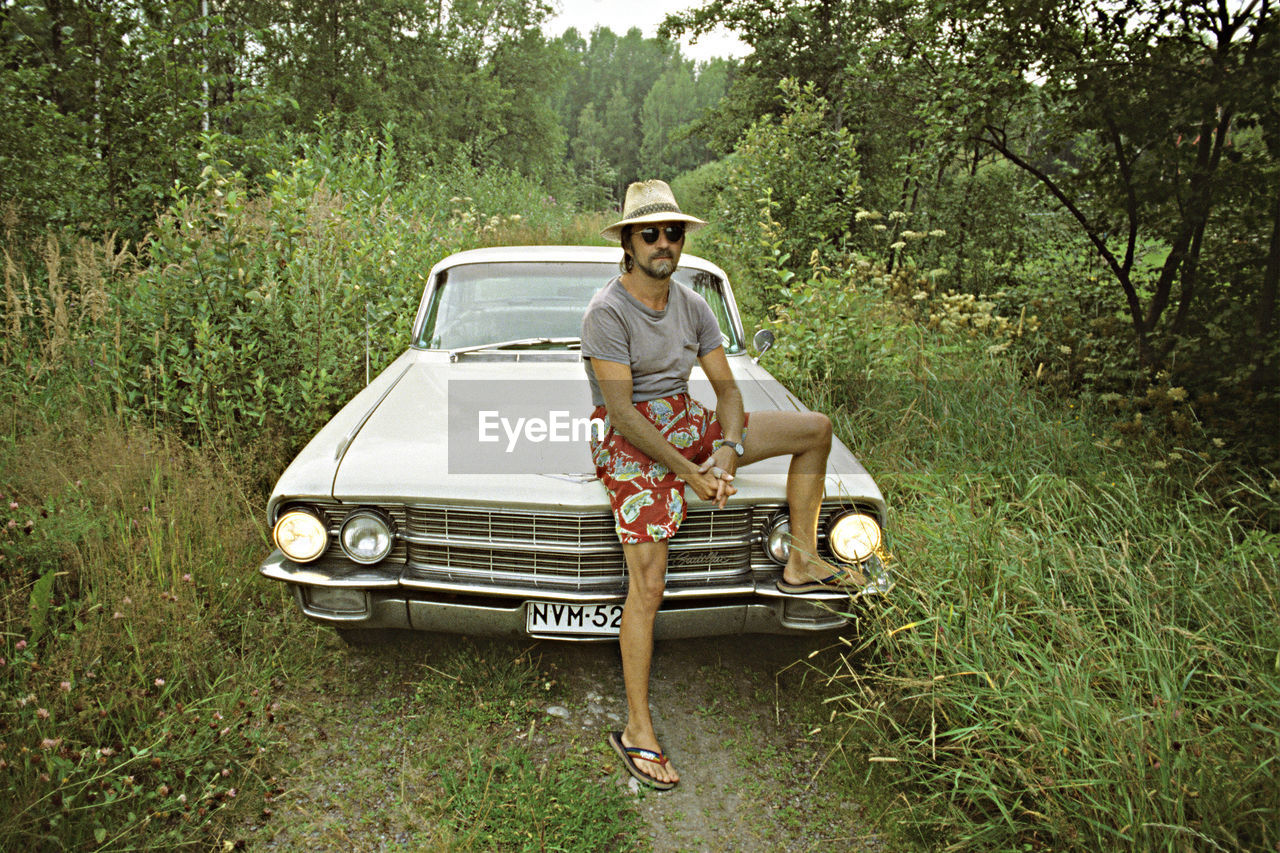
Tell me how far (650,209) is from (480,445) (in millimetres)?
1054

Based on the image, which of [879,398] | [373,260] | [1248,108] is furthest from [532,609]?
[1248,108]

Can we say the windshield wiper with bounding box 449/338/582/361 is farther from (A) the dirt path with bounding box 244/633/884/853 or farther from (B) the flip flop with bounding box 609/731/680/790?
(B) the flip flop with bounding box 609/731/680/790

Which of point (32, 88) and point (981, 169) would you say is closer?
point (32, 88)

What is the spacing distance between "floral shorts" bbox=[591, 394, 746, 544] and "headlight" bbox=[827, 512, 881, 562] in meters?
0.52

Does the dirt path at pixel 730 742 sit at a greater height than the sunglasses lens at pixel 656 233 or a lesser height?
lesser

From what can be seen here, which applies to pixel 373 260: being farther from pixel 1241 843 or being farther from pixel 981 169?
pixel 981 169

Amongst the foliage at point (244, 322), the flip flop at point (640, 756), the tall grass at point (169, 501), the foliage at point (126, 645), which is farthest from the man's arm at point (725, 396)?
the foliage at point (244, 322)

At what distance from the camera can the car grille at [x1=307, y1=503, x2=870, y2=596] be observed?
2.66m

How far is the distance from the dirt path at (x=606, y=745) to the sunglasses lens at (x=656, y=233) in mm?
1702

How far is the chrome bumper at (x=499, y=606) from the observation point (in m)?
2.66

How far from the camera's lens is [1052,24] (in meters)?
4.75

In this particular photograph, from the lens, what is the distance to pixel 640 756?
259 centimetres

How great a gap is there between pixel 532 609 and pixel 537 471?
1.56 feet

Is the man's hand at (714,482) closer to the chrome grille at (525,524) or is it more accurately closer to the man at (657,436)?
the man at (657,436)
